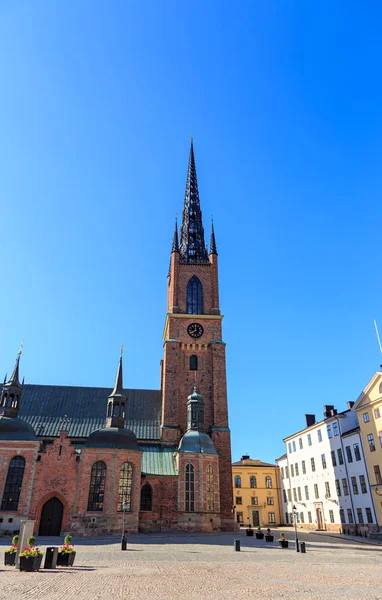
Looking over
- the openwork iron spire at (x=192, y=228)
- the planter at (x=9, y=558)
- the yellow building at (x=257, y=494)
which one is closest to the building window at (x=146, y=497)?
the planter at (x=9, y=558)

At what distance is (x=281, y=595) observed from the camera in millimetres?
11266

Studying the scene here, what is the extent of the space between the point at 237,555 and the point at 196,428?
2284 cm

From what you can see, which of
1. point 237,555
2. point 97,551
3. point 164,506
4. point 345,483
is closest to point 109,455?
point 164,506

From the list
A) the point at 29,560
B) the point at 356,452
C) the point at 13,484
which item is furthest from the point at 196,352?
the point at 29,560

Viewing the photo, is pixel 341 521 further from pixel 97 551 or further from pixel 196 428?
pixel 97 551

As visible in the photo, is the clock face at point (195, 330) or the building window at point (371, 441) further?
the clock face at point (195, 330)

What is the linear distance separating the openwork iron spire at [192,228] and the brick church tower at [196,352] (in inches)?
6.4

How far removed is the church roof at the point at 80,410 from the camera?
1893 inches

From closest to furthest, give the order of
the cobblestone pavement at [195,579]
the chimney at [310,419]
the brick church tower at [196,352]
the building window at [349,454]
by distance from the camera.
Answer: the cobblestone pavement at [195,579]
the building window at [349,454]
the brick church tower at [196,352]
the chimney at [310,419]

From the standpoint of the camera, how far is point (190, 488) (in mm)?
41156

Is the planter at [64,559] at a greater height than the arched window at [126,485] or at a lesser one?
lesser

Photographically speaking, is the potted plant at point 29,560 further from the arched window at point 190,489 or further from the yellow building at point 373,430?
the yellow building at point 373,430

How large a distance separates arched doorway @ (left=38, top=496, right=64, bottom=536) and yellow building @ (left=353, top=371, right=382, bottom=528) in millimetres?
29876

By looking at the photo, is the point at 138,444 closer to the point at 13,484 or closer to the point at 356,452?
the point at 13,484
